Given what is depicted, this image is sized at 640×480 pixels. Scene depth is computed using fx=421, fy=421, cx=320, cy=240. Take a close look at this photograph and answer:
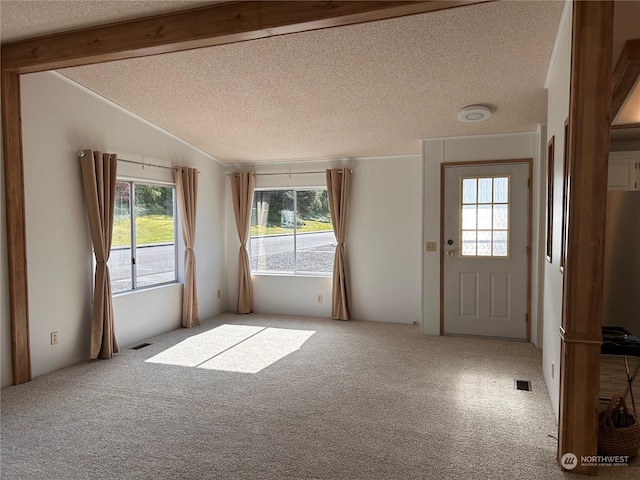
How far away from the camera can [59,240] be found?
3.90 meters

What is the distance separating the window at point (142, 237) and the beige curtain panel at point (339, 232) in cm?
211

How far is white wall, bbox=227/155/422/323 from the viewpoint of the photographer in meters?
5.58

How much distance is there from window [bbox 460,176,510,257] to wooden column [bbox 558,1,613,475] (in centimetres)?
269

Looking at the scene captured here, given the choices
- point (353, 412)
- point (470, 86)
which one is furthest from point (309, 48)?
point (353, 412)

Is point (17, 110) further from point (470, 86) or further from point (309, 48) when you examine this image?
point (470, 86)

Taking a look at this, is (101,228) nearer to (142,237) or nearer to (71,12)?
(142,237)

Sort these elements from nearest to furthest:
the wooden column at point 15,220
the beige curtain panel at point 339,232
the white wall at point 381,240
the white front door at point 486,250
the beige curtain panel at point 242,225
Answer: the wooden column at point 15,220 → the white front door at point 486,250 → the white wall at point 381,240 → the beige curtain panel at point 339,232 → the beige curtain panel at point 242,225

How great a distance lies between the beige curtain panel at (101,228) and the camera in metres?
4.07

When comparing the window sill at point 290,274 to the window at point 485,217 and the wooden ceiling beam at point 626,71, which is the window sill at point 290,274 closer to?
the window at point 485,217

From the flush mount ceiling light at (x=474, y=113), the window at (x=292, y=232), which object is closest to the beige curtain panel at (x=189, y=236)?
the window at (x=292, y=232)

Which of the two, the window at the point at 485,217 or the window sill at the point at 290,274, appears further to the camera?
the window sill at the point at 290,274

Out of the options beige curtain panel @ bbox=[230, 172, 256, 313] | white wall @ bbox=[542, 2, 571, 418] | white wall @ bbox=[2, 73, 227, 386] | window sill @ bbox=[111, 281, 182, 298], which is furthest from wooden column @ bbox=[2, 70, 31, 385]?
white wall @ bbox=[542, 2, 571, 418]

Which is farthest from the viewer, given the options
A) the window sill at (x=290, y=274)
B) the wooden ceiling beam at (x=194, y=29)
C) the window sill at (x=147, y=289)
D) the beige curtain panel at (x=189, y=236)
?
the window sill at (x=290, y=274)

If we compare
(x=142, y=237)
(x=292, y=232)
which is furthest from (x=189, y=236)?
(x=292, y=232)
